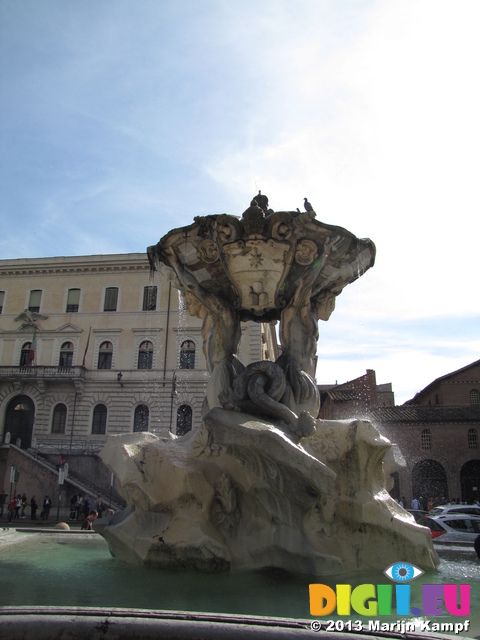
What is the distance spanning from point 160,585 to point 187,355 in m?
31.7

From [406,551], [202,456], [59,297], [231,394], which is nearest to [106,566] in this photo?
[202,456]

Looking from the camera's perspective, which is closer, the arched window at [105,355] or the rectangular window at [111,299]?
the arched window at [105,355]

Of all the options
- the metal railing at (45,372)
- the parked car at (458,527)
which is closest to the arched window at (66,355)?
the metal railing at (45,372)

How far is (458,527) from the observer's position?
10898 mm

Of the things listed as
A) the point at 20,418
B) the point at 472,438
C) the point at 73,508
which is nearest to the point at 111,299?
the point at 20,418

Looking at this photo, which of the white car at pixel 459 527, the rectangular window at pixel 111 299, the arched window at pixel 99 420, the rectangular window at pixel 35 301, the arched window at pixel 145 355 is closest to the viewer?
the white car at pixel 459 527

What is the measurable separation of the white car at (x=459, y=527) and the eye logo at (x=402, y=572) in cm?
661

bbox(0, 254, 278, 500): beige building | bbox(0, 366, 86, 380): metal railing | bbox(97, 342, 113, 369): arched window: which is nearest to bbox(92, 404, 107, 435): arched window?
bbox(0, 254, 278, 500): beige building

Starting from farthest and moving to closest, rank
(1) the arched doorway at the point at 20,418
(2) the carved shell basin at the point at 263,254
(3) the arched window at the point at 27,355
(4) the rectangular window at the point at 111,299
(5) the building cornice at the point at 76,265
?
(5) the building cornice at the point at 76,265, (4) the rectangular window at the point at 111,299, (3) the arched window at the point at 27,355, (1) the arched doorway at the point at 20,418, (2) the carved shell basin at the point at 263,254

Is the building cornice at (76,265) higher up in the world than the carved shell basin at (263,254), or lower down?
higher up

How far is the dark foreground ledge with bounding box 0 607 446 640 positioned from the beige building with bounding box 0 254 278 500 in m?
29.9

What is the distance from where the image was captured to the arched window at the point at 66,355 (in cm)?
3750

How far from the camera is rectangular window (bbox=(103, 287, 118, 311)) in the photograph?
38656 millimetres

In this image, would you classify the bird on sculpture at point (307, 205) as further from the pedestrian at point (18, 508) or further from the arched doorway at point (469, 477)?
the arched doorway at point (469, 477)
